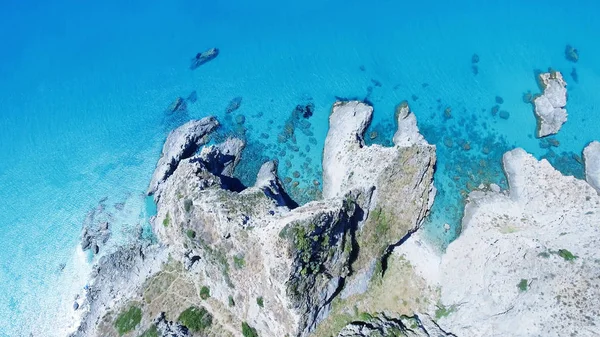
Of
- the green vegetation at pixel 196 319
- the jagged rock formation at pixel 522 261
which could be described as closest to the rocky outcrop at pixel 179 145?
the green vegetation at pixel 196 319

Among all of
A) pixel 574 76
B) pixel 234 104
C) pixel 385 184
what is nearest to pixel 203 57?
pixel 234 104

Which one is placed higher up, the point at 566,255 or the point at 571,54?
the point at 571,54

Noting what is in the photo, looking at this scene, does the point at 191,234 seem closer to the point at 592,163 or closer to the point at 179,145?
the point at 179,145

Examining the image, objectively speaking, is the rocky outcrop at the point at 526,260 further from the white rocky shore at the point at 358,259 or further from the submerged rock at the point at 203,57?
the submerged rock at the point at 203,57

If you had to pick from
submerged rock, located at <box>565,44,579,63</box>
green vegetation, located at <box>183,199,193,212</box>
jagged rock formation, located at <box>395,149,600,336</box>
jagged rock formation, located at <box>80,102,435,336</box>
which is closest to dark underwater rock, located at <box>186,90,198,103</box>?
jagged rock formation, located at <box>80,102,435,336</box>

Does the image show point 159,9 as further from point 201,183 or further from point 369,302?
point 369,302

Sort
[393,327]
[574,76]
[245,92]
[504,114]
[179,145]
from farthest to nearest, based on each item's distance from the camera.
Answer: [245,92] → [574,76] → [179,145] → [504,114] → [393,327]
